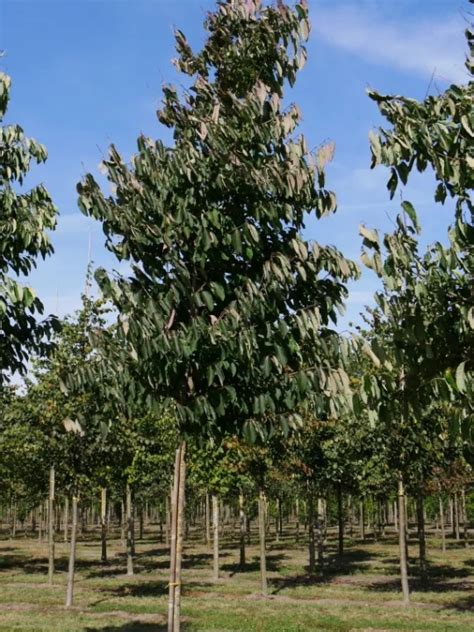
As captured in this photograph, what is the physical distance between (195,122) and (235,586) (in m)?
21.4

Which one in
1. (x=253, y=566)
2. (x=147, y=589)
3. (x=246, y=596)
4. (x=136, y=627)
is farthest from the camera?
(x=253, y=566)

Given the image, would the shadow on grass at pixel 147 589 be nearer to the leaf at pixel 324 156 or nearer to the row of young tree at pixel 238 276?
the row of young tree at pixel 238 276

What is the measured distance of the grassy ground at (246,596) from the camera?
662 inches

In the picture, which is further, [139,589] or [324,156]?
[139,589]

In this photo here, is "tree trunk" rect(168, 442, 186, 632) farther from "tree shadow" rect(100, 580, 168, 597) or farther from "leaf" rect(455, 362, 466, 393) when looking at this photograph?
"tree shadow" rect(100, 580, 168, 597)

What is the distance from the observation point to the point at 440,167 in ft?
14.5

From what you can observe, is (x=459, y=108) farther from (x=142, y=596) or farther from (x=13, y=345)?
(x=142, y=596)

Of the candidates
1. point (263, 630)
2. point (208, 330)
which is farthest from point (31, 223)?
point (263, 630)

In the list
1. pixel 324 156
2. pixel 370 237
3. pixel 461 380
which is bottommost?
pixel 461 380

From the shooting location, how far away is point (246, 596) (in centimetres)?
2236

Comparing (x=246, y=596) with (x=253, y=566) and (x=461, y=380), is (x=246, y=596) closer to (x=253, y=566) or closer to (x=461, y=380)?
(x=253, y=566)

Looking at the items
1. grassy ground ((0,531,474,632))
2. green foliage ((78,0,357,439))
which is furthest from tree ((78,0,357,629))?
grassy ground ((0,531,474,632))

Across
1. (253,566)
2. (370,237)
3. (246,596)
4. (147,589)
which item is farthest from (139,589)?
(370,237)

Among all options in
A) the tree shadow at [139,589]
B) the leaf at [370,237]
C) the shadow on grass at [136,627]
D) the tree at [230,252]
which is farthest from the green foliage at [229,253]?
the tree shadow at [139,589]
